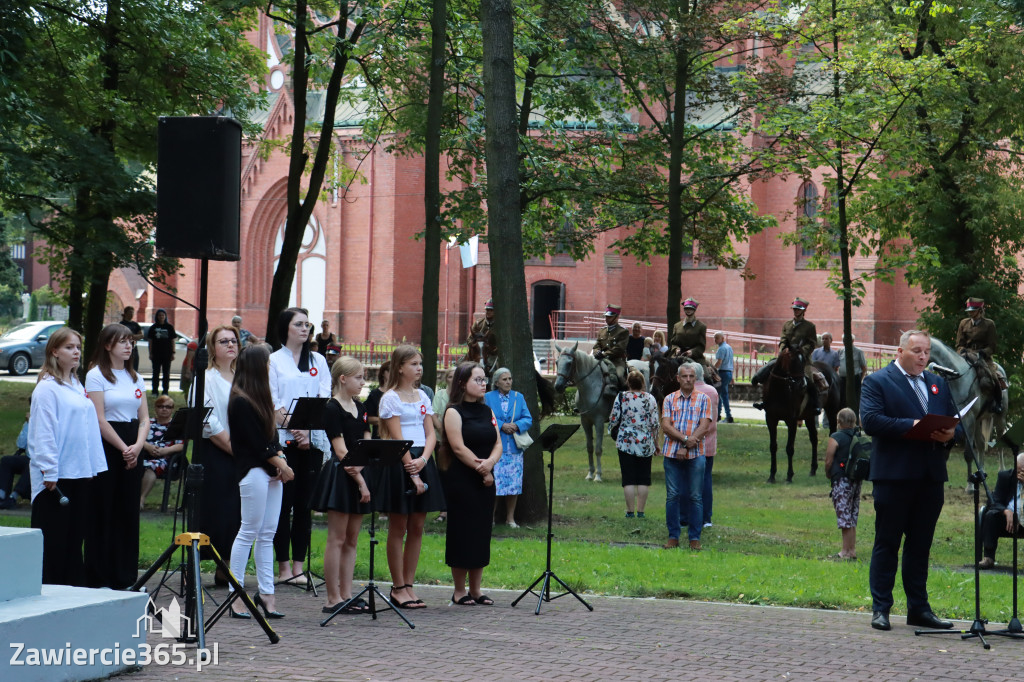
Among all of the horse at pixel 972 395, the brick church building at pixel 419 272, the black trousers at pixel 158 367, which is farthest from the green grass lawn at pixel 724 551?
the brick church building at pixel 419 272

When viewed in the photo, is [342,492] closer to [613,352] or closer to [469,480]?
[469,480]

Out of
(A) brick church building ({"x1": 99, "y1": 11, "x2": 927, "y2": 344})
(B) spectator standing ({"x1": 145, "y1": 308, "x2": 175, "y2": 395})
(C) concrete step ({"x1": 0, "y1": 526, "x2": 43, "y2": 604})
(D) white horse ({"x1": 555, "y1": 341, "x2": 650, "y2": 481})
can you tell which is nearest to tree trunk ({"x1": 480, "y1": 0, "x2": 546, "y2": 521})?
(D) white horse ({"x1": 555, "y1": 341, "x2": 650, "y2": 481})

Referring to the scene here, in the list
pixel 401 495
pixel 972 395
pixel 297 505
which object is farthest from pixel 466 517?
pixel 972 395

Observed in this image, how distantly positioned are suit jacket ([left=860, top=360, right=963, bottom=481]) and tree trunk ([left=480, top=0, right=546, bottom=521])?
5.60m

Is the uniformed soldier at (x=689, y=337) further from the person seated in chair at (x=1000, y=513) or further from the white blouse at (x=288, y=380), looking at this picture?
the white blouse at (x=288, y=380)

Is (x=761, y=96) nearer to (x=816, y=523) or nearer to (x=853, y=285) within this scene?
(x=853, y=285)

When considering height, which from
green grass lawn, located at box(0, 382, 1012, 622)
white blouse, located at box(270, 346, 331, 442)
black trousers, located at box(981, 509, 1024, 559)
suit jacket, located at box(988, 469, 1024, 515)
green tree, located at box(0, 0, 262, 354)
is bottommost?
green grass lawn, located at box(0, 382, 1012, 622)

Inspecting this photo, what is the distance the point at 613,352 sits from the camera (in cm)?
1997

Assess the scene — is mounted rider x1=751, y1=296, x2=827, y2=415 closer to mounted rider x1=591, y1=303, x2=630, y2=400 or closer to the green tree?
mounted rider x1=591, y1=303, x2=630, y2=400

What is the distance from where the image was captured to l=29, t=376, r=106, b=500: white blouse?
7656 mm

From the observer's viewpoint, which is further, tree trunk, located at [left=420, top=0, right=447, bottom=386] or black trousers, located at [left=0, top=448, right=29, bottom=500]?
tree trunk, located at [left=420, top=0, right=447, bottom=386]

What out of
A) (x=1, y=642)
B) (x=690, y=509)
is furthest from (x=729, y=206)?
(x=1, y=642)

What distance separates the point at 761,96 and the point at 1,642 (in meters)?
19.9

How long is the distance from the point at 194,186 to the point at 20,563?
246 centimetres
